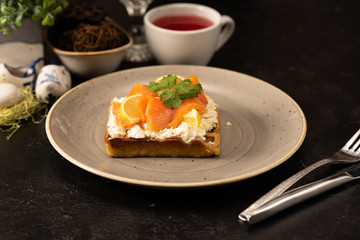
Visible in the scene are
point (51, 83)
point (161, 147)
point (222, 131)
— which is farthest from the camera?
point (51, 83)

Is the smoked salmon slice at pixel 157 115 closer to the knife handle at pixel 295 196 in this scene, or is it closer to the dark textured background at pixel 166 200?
the dark textured background at pixel 166 200

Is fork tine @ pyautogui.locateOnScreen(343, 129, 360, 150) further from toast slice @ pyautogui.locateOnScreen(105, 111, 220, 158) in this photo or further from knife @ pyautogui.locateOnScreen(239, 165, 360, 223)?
toast slice @ pyautogui.locateOnScreen(105, 111, 220, 158)

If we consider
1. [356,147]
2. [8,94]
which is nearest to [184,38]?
[8,94]

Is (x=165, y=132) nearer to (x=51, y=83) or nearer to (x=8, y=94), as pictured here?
(x=51, y=83)

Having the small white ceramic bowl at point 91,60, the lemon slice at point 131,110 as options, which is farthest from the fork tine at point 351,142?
the small white ceramic bowl at point 91,60

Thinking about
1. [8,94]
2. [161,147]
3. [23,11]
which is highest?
[23,11]

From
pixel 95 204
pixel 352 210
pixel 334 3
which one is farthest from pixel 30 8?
pixel 334 3

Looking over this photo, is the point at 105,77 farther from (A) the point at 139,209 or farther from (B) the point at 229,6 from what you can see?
(B) the point at 229,6

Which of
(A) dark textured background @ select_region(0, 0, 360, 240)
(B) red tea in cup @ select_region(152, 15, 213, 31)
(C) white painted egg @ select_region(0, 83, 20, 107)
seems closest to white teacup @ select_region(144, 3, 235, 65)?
(B) red tea in cup @ select_region(152, 15, 213, 31)
